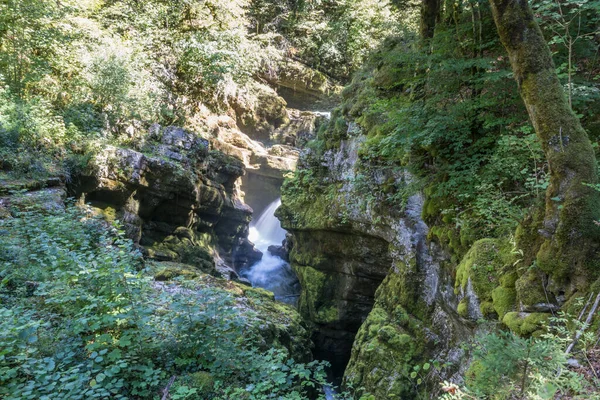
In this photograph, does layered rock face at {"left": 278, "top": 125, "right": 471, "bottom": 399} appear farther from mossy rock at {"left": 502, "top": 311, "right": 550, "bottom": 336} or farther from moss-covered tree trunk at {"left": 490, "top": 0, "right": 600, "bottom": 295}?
moss-covered tree trunk at {"left": 490, "top": 0, "right": 600, "bottom": 295}

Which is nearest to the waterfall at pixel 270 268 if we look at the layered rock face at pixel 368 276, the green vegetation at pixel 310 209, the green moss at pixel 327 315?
the green vegetation at pixel 310 209

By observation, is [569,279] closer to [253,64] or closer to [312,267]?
[312,267]

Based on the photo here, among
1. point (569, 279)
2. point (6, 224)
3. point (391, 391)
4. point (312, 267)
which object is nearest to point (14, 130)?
point (6, 224)

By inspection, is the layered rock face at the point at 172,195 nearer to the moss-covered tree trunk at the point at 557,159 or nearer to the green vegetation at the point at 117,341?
the green vegetation at the point at 117,341

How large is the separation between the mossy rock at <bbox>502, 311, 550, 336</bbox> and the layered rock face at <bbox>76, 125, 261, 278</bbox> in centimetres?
1015

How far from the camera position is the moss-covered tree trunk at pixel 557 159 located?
→ 339cm

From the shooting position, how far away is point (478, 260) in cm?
486

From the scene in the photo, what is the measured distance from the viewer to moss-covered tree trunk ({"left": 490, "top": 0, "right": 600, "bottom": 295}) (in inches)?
133

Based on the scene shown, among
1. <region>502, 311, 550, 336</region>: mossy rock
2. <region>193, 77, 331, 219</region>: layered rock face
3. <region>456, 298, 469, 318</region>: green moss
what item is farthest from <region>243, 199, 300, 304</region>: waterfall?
<region>502, 311, 550, 336</region>: mossy rock

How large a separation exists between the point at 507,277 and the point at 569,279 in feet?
2.85

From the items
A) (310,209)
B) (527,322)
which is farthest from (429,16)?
(527,322)

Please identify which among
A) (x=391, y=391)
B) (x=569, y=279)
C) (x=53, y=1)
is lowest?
(x=391, y=391)

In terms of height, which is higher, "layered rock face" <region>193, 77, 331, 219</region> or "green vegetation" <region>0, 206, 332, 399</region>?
"layered rock face" <region>193, 77, 331, 219</region>

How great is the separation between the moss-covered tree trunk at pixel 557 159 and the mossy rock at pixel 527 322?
37 centimetres
